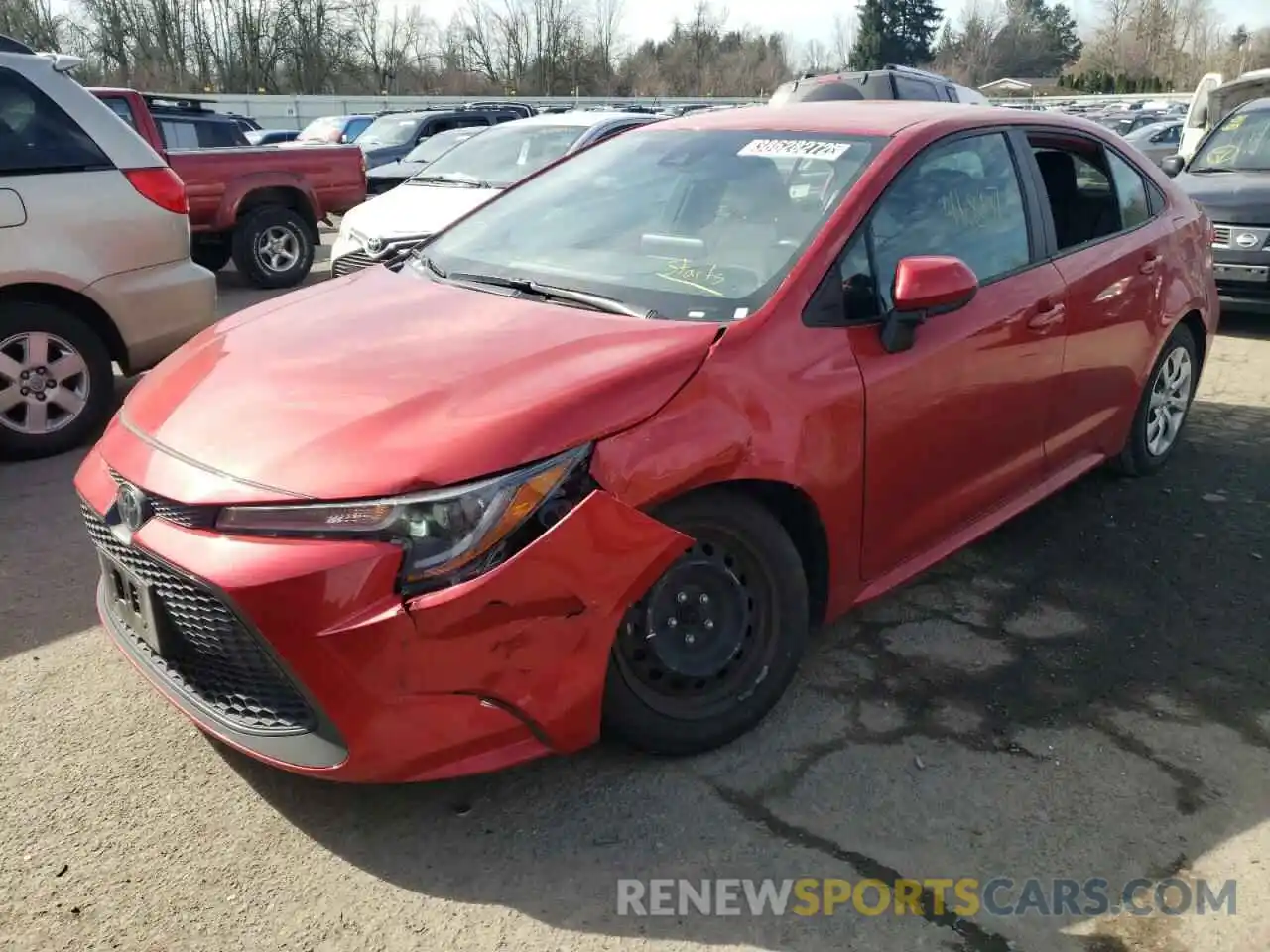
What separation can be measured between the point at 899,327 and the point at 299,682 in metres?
1.88

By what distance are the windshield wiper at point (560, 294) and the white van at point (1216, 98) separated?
36.3 ft

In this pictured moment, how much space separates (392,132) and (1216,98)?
12.0 m

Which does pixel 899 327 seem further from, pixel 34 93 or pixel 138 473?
pixel 34 93

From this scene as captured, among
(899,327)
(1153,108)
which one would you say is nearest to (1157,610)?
(899,327)

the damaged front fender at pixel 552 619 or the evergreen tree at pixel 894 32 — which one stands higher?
the evergreen tree at pixel 894 32

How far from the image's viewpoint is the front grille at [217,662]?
2.35 meters

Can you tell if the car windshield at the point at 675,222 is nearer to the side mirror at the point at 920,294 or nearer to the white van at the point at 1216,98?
the side mirror at the point at 920,294

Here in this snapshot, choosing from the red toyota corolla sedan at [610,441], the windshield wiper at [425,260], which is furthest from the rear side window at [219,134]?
the red toyota corolla sedan at [610,441]

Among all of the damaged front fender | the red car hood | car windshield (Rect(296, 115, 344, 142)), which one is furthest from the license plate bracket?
car windshield (Rect(296, 115, 344, 142))

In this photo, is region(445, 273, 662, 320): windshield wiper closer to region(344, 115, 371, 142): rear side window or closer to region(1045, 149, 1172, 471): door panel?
region(1045, 149, 1172, 471): door panel

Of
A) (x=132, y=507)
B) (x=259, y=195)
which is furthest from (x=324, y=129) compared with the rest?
(x=132, y=507)

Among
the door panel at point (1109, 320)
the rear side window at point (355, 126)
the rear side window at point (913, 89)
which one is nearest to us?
the door panel at point (1109, 320)

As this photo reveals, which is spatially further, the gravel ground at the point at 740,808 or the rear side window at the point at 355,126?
the rear side window at the point at 355,126

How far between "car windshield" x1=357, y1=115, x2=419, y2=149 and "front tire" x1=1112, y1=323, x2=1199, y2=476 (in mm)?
14245
